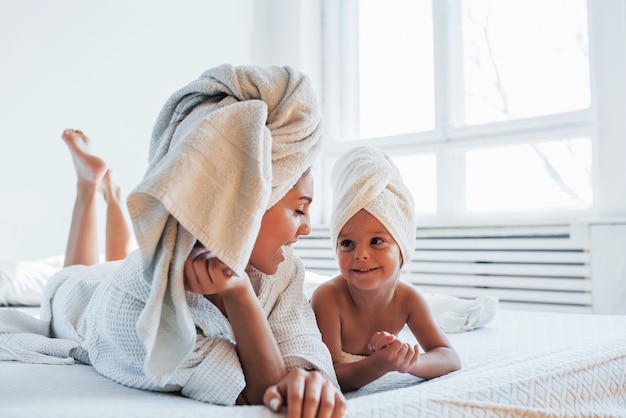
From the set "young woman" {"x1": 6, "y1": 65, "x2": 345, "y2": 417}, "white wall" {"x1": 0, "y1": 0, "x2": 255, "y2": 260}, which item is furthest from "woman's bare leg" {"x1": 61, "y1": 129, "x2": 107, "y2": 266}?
"young woman" {"x1": 6, "y1": 65, "x2": 345, "y2": 417}

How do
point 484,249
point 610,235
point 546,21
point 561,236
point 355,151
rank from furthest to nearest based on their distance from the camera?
point 546,21
point 484,249
point 561,236
point 610,235
point 355,151

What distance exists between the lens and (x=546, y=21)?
277cm

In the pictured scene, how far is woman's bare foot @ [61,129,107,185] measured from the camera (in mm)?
2016

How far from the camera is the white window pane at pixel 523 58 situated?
2670 mm

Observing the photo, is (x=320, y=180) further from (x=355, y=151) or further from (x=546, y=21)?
(x=355, y=151)

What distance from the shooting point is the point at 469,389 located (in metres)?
0.74

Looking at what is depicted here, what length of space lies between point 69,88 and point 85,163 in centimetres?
85

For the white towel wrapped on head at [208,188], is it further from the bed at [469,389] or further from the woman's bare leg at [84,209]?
the woman's bare leg at [84,209]

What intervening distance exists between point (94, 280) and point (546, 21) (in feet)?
7.90

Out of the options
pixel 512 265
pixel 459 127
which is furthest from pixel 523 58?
pixel 512 265

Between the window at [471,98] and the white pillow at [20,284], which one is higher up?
the window at [471,98]

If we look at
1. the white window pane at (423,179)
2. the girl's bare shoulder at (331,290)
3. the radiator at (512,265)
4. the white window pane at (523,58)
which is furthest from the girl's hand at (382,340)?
the white window pane at (423,179)

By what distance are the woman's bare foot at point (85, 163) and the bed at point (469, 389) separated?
3.72 feet

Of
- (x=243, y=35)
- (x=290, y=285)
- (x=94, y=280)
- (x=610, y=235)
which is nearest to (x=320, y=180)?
(x=243, y=35)
